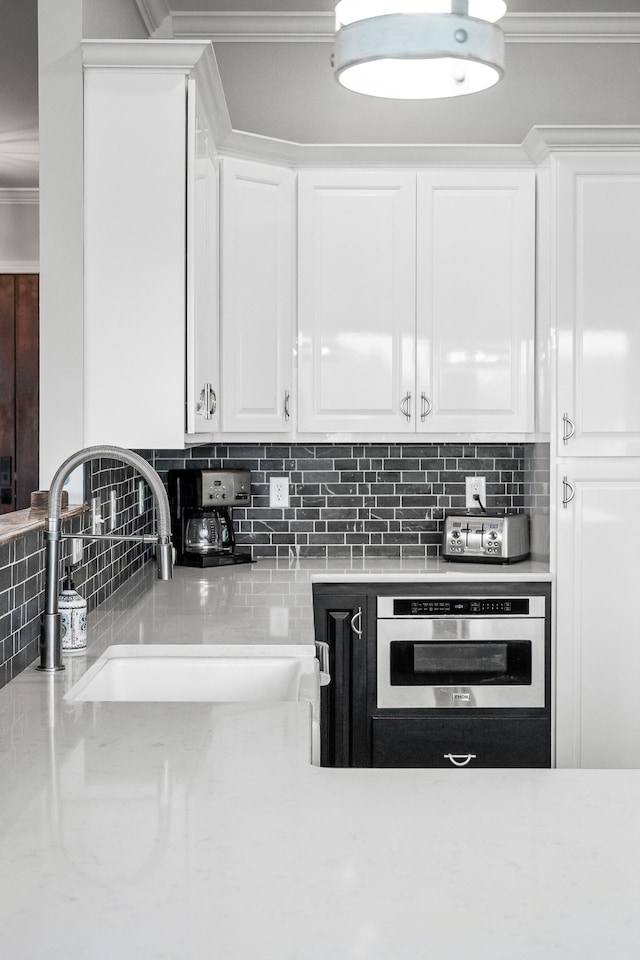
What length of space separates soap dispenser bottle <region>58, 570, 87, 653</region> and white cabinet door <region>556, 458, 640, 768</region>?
1819 millimetres

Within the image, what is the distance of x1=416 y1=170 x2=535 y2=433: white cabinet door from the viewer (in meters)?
3.53

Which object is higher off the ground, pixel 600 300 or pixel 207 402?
pixel 600 300

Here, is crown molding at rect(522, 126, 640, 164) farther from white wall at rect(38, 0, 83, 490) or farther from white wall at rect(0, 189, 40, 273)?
white wall at rect(0, 189, 40, 273)

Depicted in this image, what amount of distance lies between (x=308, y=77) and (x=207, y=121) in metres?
1.17

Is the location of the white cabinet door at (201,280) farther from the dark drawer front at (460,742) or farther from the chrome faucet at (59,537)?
the dark drawer front at (460,742)

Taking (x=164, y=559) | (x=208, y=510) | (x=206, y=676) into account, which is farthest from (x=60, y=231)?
(x=208, y=510)

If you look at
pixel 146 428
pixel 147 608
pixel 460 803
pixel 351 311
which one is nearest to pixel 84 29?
pixel 146 428

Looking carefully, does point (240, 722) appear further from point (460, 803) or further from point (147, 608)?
point (147, 608)

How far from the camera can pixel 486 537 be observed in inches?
141

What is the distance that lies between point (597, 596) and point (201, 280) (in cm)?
173

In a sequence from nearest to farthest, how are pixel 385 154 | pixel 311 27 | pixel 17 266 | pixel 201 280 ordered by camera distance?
1. pixel 201 280
2. pixel 385 154
3. pixel 311 27
4. pixel 17 266

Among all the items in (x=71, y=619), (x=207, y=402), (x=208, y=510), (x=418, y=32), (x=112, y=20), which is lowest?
(x=71, y=619)

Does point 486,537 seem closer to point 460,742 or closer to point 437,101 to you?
point 460,742

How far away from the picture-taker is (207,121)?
2.91 m
